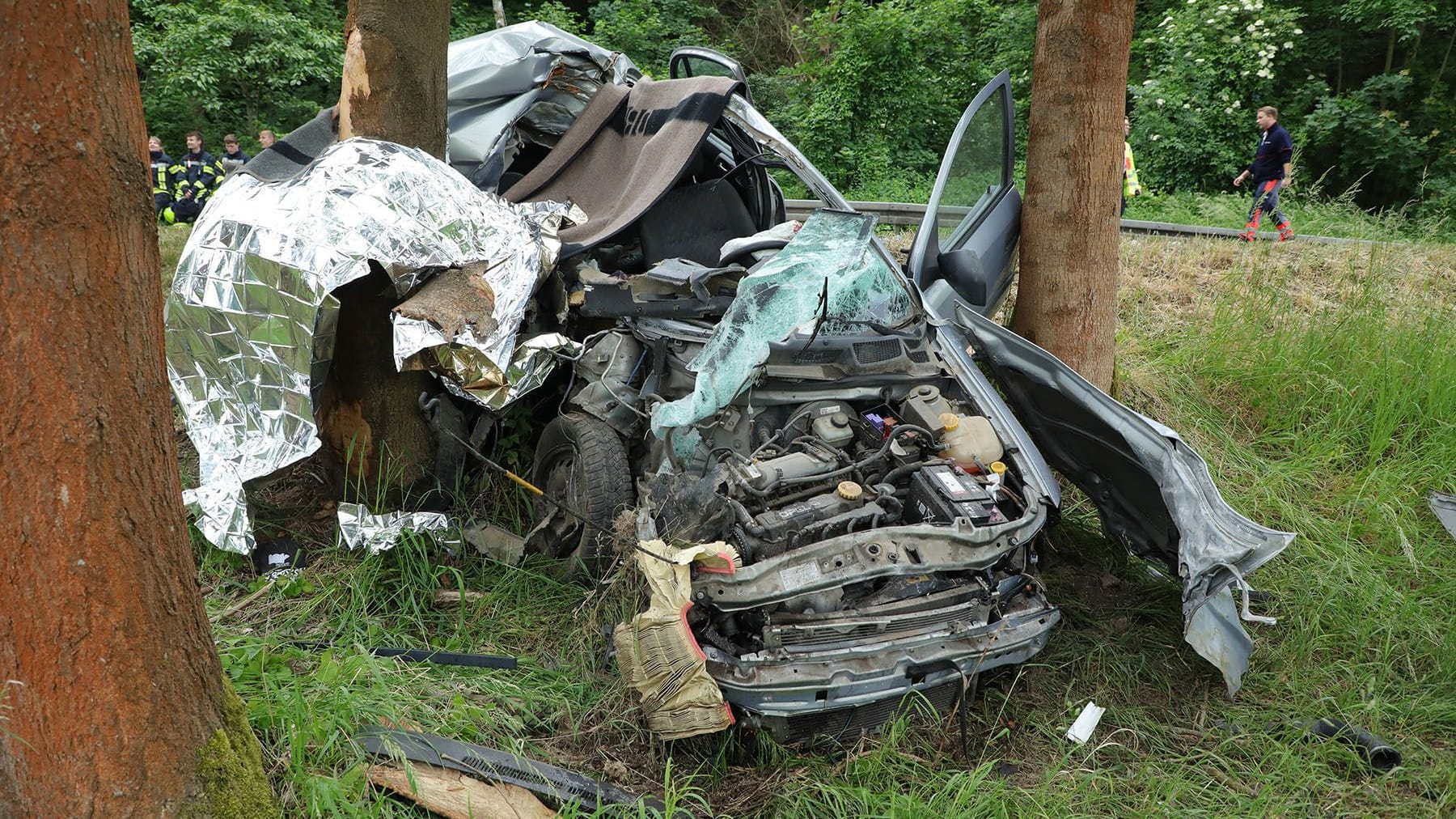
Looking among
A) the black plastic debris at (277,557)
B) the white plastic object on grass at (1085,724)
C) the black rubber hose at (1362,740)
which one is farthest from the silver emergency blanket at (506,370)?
the black rubber hose at (1362,740)

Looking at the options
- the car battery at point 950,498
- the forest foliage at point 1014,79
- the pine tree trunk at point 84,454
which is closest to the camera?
the pine tree trunk at point 84,454

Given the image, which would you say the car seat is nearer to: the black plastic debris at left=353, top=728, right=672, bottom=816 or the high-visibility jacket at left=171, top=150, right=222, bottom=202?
the black plastic debris at left=353, top=728, right=672, bottom=816

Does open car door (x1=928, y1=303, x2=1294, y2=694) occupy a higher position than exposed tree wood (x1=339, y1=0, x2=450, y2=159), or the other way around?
exposed tree wood (x1=339, y1=0, x2=450, y2=159)

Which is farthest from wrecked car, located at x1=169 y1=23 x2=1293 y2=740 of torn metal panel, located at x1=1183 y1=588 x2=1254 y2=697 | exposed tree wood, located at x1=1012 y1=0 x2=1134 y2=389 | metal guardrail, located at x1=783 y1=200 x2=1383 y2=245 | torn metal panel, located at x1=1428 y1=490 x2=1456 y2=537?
metal guardrail, located at x1=783 y1=200 x2=1383 y2=245

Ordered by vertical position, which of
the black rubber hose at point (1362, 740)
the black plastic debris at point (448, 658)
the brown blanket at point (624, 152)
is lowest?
the black rubber hose at point (1362, 740)

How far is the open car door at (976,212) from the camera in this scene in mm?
4488

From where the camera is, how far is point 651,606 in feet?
9.90

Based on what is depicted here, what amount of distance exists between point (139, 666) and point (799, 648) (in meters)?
1.78

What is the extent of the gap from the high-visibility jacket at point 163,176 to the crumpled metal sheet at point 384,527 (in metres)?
8.27

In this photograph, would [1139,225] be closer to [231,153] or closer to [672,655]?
[672,655]

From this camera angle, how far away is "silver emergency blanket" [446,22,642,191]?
19.0ft

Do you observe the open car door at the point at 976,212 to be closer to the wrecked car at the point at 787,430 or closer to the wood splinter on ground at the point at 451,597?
the wrecked car at the point at 787,430

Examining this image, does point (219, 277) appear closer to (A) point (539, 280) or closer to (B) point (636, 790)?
(A) point (539, 280)

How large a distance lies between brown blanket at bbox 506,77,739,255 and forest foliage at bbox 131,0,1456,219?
307 inches
